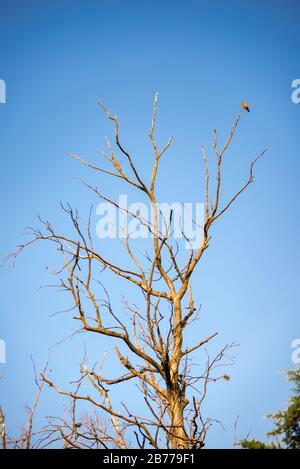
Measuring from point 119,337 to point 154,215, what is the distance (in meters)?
0.96

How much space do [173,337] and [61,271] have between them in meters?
1.08

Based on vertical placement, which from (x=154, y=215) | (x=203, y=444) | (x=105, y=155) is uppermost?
(x=105, y=155)

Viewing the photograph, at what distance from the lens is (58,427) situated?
274 centimetres

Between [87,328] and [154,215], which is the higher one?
[154,215]

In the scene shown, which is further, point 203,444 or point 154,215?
point 154,215
